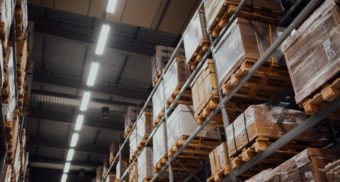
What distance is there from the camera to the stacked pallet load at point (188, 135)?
7539mm

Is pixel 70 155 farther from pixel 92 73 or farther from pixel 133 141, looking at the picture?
pixel 133 141

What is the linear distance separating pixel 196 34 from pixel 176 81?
1332 millimetres

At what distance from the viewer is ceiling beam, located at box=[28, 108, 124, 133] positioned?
49.9 ft

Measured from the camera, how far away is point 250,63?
18.4 ft

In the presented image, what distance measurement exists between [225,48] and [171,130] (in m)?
2.63

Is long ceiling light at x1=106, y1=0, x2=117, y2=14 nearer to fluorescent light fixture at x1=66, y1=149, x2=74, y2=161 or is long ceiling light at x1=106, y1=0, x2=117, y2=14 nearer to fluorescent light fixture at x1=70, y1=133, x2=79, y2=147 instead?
fluorescent light fixture at x1=70, y1=133, x2=79, y2=147

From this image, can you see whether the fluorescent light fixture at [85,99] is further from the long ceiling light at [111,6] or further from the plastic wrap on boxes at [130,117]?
the long ceiling light at [111,6]

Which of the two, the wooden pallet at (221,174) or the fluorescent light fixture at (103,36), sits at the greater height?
the fluorescent light fixture at (103,36)

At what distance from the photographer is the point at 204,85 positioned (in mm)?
6816

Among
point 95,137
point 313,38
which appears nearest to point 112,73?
point 95,137

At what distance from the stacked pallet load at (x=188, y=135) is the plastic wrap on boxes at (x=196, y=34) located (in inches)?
46.8

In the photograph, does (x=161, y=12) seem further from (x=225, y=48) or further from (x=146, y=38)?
(x=225, y=48)

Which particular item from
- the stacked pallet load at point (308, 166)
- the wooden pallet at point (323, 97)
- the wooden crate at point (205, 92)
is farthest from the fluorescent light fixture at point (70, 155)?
the wooden pallet at point (323, 97)

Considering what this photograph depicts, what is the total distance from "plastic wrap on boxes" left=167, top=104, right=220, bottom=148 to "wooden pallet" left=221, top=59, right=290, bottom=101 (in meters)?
1.54
